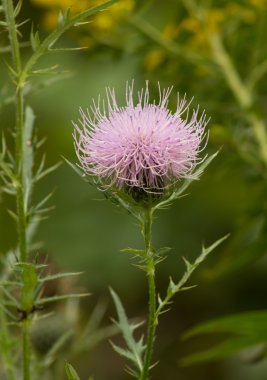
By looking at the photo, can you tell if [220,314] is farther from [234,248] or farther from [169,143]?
[169,143]

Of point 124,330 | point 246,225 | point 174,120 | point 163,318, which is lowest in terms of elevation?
point 163,318

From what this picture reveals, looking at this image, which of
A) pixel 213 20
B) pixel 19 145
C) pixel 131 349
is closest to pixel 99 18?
pixel 213 20

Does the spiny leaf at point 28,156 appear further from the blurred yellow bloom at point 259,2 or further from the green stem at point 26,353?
the blurred yellow bloom at point 259,2

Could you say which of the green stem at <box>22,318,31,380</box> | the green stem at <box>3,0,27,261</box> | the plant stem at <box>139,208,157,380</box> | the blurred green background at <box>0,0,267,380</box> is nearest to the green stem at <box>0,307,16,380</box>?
the green stem at <box>22,318,31,380</box>

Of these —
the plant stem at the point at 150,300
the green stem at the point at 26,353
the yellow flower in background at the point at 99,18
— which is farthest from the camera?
the yellow flower in background at the point at 99,18

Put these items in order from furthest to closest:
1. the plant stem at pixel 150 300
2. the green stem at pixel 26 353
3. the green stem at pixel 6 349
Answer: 1. the green stem at pixel 6 349
2. the green stem at pixel 26 353
3. the plant stem at pixel 150 300

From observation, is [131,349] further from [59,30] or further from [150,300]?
[59,30]

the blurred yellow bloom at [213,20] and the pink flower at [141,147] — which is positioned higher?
the blurred yellow bloom at [213,20]

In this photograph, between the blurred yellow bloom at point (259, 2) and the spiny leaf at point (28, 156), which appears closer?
the spiny leaf at point (28, 156)

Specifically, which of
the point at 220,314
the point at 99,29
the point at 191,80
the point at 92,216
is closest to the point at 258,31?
the point at 191,80

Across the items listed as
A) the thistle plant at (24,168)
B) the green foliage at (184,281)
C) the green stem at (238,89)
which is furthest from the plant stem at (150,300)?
the green stem at (238,89)
